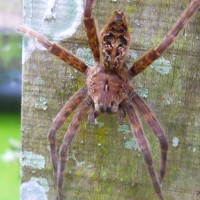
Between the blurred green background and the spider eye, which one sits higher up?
the blurred green background

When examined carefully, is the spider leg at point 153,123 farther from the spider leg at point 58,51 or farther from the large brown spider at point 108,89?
the spider leg at point 58,51

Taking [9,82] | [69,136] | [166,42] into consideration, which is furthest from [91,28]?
[9,82]

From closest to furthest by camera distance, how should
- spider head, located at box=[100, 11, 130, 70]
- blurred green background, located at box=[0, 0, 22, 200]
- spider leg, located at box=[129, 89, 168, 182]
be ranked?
spider head, located at box=[100, 11, 130, 70], spider leg, located at box=[129, 89, 168, 182], blurred green background, located at box=[0, 0, 22, 200]

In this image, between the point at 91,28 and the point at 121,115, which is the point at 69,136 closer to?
the point at 121,115

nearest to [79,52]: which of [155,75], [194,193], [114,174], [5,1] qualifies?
[155,75]

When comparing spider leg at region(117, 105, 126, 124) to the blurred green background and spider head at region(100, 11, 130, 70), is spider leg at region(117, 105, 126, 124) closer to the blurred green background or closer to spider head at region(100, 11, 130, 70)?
spider head at region(100, 11, 130, 70)

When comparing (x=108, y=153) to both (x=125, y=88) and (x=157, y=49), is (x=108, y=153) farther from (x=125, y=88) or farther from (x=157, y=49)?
(x=157, y=49)

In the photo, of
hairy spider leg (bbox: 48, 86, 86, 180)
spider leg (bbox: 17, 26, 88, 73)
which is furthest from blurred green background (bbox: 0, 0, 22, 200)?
spider leg (bbox: 17, 26, 88, 73)

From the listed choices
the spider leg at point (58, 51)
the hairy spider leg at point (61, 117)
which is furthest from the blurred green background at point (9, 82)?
the spider leg at point (58, 51)
